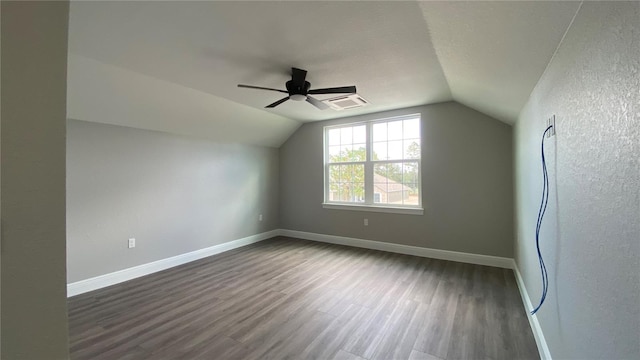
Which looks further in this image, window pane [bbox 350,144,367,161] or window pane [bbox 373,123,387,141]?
window pane [bbox 350,144,367,161]


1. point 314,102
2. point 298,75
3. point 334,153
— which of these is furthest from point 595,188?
point 334,153

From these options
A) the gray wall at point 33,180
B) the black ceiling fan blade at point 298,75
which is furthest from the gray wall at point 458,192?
the gray wall at point 33,180

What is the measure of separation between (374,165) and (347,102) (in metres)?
1.49

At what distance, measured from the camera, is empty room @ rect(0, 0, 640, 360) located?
670mm

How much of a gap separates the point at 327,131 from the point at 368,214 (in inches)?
74.9

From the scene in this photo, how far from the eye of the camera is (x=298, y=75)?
2750 mm

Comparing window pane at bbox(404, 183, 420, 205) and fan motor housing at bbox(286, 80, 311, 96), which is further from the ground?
fan motor housing at bbox(286, 80, 311, 96)

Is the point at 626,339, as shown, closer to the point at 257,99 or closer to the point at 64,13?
the point at 64,13

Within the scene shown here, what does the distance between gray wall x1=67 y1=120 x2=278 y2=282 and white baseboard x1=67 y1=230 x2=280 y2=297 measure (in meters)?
0.07

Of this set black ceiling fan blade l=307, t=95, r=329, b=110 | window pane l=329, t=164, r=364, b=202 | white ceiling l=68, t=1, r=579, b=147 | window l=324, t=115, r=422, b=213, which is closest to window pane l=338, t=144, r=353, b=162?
window l=324, t=115, r=422, b=213

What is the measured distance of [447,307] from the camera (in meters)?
2.68

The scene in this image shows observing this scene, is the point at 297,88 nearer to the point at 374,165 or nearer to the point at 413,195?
the point at 374,165

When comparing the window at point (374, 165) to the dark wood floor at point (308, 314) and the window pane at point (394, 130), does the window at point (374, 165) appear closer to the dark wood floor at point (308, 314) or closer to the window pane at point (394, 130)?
the window pane at point (394, 130)

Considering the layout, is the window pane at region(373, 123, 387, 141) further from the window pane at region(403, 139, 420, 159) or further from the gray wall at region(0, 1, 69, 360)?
the gray wall at region(0, 1, 69, 360)
